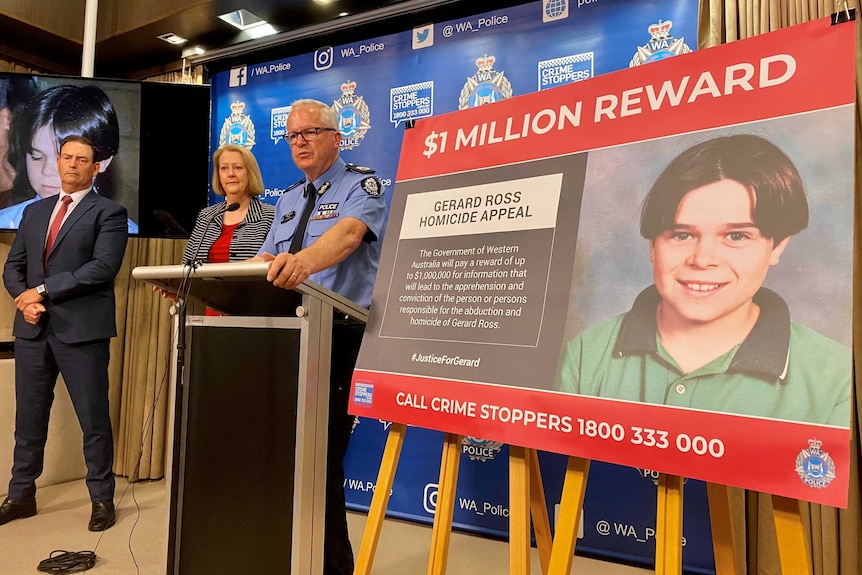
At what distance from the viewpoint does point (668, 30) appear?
A: 236 cm

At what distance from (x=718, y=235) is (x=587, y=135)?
374 mm

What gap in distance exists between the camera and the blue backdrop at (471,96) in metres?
2.34

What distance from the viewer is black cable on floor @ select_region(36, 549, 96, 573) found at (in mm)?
2070

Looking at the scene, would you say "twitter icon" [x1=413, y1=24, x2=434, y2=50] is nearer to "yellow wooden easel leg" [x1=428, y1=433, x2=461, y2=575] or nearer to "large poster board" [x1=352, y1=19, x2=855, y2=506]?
"large poster board" [x1=352, y1=19, x2=855, y2=506]

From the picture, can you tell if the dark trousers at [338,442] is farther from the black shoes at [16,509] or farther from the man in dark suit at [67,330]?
the black shoes at [16,509]

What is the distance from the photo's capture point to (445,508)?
1.30m

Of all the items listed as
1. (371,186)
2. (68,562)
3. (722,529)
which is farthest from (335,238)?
(68,562)

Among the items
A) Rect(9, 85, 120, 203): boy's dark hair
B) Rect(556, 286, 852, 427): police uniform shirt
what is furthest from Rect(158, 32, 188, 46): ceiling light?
Rect(556, 286, 852, 427): police uniform shirt

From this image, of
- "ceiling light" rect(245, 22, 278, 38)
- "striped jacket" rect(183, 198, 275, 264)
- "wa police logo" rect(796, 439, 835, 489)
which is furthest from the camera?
"ceiling light" rect(245, 22, 278, 38)

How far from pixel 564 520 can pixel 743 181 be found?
0.69 m

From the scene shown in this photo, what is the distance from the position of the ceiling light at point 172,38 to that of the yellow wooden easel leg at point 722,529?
11.6ft

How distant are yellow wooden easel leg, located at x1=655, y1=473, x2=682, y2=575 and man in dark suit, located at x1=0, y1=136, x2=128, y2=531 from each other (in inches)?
97.7

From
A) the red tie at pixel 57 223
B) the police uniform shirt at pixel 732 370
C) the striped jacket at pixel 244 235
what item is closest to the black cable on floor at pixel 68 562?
the striped jacket at pixel 244 235

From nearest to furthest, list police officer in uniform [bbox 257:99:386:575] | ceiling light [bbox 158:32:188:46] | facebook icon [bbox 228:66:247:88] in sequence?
police officer in uniform [bbox 257:99:386:575] → ceiling light [bbox 158:32:188:46] → facebook icon [bbox 228:66:247:88]
